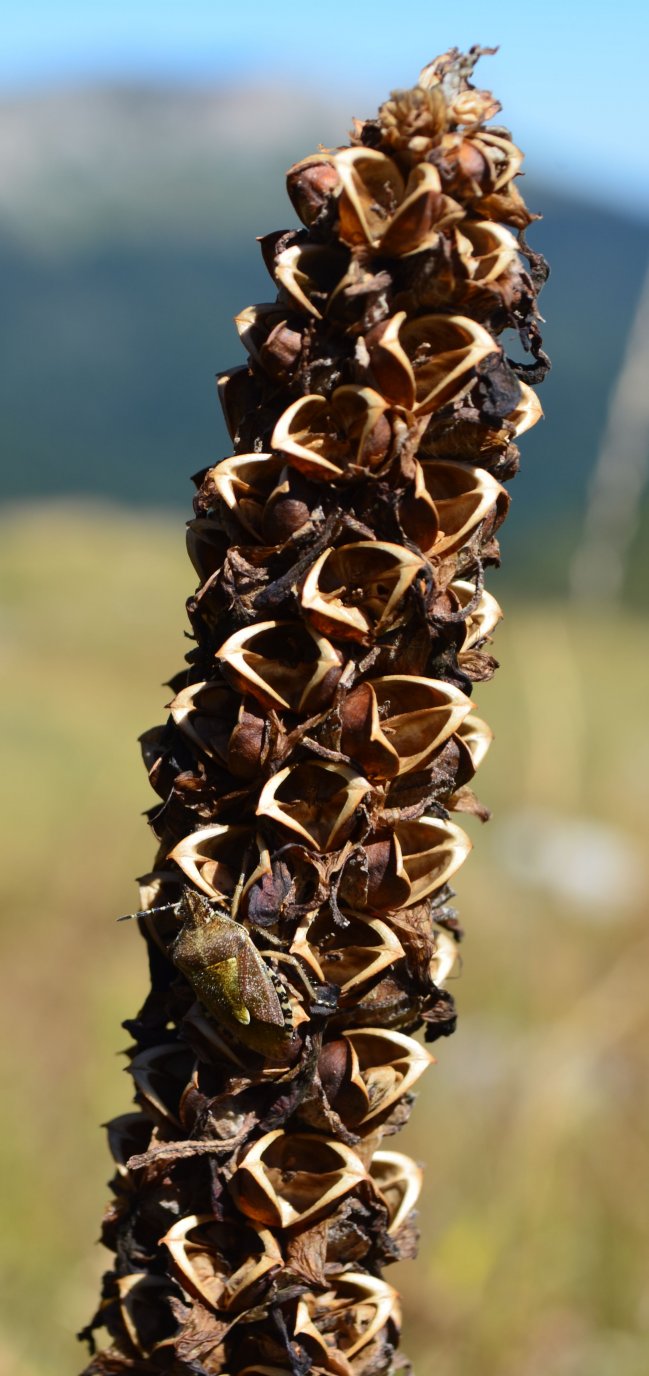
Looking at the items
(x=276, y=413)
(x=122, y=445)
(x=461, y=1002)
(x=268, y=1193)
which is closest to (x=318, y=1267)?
(x=268, y=1193)

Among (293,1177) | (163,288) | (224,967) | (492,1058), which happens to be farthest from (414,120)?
(163,288)

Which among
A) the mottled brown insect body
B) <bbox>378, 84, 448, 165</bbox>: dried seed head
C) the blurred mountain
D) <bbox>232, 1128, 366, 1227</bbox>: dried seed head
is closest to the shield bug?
the mottled brown insect body

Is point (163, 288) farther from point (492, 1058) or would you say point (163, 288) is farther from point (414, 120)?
point (414, 120)

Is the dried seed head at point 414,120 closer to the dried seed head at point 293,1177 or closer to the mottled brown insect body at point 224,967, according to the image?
the mottled brown insect body at point 224,967

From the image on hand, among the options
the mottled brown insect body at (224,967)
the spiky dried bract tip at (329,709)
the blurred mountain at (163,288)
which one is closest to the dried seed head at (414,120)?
the spiky dried bract tip at (329,709)

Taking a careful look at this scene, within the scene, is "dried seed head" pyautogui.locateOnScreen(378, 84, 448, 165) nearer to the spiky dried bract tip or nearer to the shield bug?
the spiky dried bract tip
